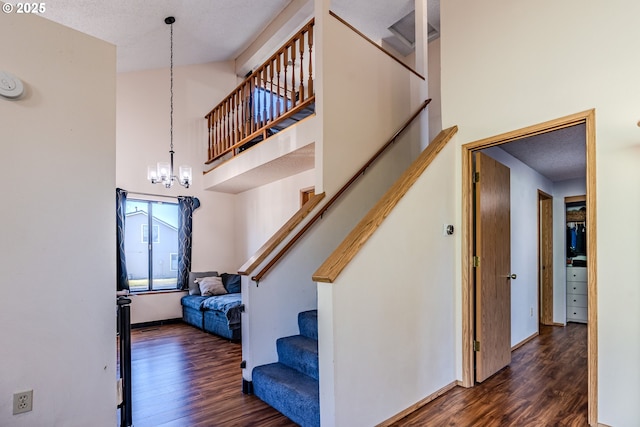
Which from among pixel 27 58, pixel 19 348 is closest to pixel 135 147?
pixel 27 58

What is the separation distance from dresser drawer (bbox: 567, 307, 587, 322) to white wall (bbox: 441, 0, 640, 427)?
3.92 meters

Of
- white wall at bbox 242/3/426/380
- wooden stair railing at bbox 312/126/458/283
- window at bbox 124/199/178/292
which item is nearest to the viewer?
wooden stair railing at bbox 312/126/458/283

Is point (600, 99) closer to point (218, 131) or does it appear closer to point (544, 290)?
point (544, 290)

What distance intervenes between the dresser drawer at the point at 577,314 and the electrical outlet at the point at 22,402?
6.67 metres

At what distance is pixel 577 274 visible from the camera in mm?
5379

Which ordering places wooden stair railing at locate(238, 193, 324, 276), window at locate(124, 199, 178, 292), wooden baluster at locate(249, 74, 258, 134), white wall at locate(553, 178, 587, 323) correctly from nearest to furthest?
wooden stair railing at locate(238, 193, 324, 276) < wooden baluster at locate(249, 74, 258, 134) < white wall at locate(553, 178, 587, 323) < window at locate(124, 199, 178, 292)

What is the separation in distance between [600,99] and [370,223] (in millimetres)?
1732

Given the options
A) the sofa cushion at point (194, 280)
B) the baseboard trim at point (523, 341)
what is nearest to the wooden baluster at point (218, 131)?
the sofa cushion at point (194, 280)

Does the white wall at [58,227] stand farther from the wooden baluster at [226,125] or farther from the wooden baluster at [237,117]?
the wooden baluster at [226,125]

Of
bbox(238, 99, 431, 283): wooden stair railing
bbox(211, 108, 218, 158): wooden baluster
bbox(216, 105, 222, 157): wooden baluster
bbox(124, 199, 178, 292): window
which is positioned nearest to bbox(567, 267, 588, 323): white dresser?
bbox(238, 99, 431, 283): wooden stair railing

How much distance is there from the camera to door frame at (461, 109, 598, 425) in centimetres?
221

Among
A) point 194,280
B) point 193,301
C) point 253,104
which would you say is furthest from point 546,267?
point 194,280

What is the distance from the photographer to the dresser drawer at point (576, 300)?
5.30 meters

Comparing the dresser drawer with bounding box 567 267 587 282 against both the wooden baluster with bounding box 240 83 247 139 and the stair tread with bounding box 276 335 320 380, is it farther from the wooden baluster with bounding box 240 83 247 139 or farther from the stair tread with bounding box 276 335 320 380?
the wooden baluster with bounding box 240 83 247 139
